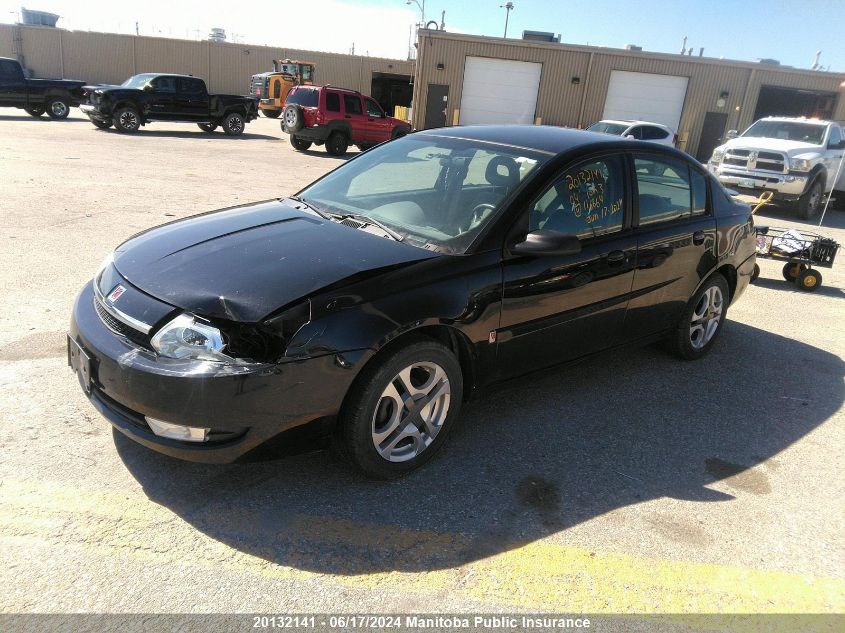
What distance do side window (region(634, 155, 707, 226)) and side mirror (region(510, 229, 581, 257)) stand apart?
108 centimetres

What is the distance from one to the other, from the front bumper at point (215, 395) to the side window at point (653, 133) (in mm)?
17870

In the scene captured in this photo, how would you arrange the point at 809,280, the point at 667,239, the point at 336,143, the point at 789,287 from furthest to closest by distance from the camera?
the point at 336,143, the point at 789,287, the point at 809,280, the point at 667,239

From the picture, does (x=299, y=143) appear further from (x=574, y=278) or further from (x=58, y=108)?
(x=574, y=278)

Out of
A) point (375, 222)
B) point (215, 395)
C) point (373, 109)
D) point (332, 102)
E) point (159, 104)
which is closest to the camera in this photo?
point (215, 395)

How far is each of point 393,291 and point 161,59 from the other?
47.8m

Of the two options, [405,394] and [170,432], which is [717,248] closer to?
[405,394]

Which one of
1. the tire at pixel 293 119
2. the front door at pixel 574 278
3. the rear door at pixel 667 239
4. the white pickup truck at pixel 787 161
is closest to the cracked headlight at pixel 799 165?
the white pickup truck at pixel 787 161

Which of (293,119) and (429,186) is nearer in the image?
(429,186)

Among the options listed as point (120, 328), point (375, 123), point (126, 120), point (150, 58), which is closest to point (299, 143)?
point (375, 123)

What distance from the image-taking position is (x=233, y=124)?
22.4 meters

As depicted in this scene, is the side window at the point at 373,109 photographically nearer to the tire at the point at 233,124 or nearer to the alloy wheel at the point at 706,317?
the tire at the point at 233,124

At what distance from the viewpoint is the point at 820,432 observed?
159 inches

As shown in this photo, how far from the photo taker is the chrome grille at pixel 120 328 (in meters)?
2.74

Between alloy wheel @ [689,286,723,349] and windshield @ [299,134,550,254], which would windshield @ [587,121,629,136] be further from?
windshield @ [299,134,550,254]
